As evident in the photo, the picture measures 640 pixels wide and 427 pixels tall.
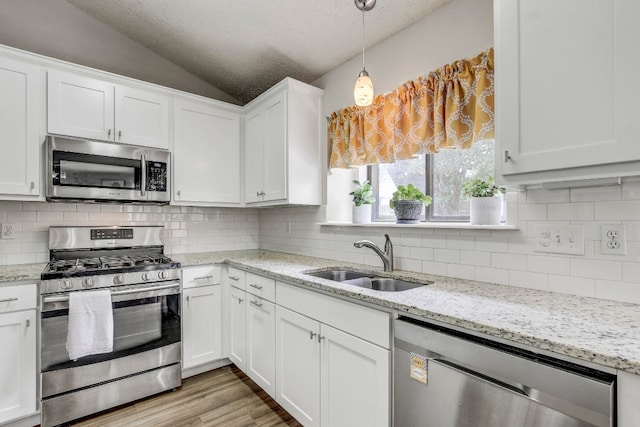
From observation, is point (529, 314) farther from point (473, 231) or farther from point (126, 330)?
point (126, 330)

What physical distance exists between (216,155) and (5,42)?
1.62 m

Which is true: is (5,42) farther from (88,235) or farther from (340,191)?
(340,191)

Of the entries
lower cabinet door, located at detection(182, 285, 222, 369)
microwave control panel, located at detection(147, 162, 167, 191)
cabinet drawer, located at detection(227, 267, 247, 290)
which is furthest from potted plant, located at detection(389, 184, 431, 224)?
microwave control panel, located at detection(147, 162, 167, 191)

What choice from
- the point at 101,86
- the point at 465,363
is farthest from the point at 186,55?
the point at 465,363

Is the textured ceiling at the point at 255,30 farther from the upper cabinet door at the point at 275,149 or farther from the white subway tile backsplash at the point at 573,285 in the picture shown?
the white subway tile backsplash at the point at 573,285

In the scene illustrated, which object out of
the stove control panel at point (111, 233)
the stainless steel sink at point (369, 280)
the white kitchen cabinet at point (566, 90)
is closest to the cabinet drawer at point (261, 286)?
Answer: the stainless steel sink at point (369, 280)

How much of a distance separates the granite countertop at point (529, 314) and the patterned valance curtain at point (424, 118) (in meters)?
0.78

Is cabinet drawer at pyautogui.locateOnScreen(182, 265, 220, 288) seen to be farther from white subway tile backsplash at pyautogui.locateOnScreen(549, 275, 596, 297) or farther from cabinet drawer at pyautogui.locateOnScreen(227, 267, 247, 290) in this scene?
white subway tile backsplash at pyautogui.locateOnScreen(549, 275, 596, 297)

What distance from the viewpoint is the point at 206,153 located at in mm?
2869

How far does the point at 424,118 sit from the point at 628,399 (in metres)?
1.52

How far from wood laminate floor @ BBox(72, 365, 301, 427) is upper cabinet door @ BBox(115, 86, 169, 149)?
6.07ft

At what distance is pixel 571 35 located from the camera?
111 cm

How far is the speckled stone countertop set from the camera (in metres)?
0.87

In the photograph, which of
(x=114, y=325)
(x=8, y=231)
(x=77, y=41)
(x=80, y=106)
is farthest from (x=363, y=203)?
(x=77, y=41)
